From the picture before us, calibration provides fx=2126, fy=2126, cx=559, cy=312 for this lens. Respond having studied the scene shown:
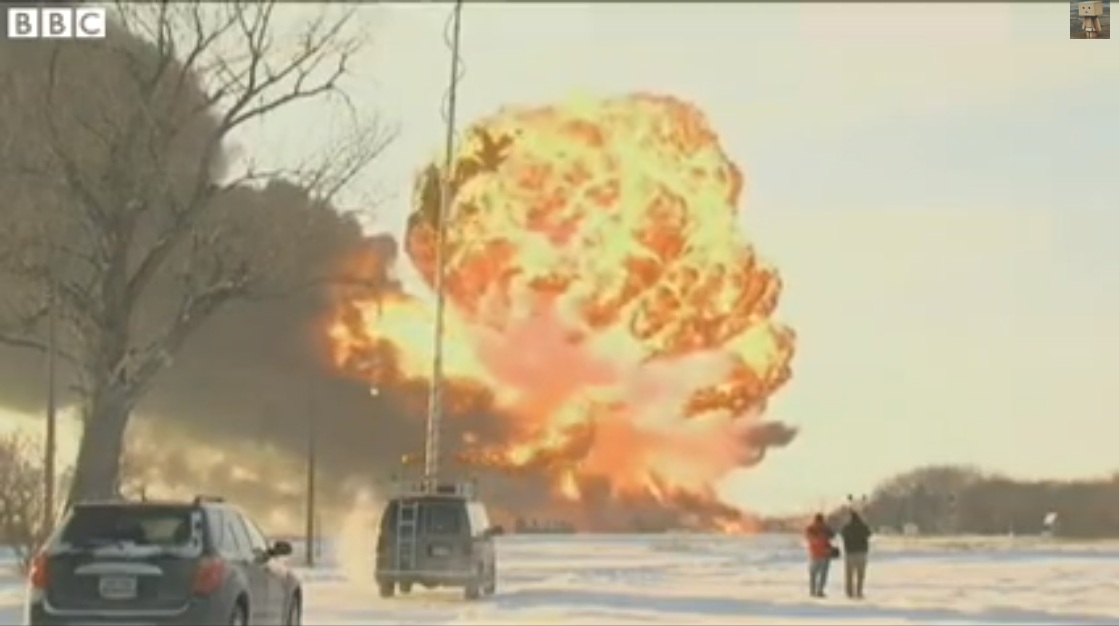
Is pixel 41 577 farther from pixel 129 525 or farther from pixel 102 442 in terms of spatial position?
pixel 102 442

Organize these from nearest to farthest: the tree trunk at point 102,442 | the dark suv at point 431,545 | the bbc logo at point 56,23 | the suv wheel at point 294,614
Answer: the suv wheel at point 294,614 → the bbc logo at point 56,23 → the dark suv at point 431,545 → the tree trunk at point 102,442

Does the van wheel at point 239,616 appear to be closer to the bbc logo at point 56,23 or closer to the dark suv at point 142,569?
the dark suv at point 142,569

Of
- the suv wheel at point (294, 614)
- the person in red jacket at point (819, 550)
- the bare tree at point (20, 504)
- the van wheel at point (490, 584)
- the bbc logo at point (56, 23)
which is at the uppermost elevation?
the bbc logo at point (56, 23)

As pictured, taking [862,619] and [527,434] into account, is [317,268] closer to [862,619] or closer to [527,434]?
[527,434]

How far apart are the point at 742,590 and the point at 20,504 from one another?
17.4m

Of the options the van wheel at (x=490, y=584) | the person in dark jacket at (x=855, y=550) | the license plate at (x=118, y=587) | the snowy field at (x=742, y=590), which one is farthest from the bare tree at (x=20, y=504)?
the license plate at (x=118, y=587)

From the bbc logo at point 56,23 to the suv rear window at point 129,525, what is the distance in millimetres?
18309

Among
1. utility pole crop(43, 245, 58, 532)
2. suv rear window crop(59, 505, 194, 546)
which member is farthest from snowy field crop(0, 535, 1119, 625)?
suv rear window crop(59, 505, 194, 546)

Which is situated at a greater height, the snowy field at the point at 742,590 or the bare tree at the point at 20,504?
the bare tree at the point at 20,504

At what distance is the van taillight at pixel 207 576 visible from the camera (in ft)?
72.2

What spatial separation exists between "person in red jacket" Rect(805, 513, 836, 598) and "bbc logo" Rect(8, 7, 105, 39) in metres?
17.6

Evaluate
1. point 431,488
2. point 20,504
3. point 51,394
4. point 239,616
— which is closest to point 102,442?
point 51,394

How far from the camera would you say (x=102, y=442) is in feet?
150

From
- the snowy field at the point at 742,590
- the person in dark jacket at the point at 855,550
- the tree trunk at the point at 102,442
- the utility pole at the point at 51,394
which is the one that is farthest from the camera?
the tree trunk at the point at 102,442
